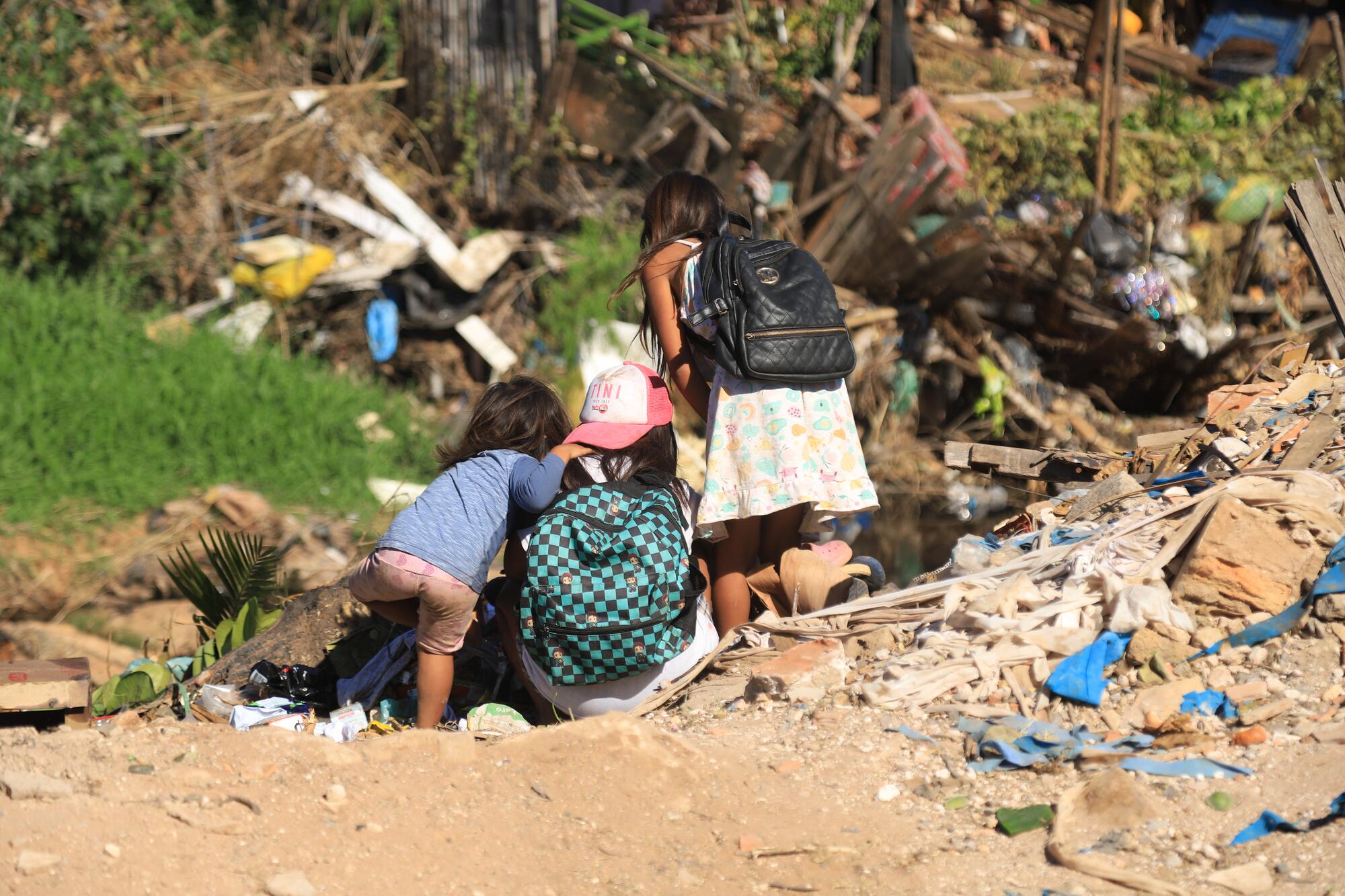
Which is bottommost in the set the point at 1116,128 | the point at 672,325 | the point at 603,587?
the point at 603,587

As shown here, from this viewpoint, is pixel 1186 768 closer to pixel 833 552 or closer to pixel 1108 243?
pixel 833 552

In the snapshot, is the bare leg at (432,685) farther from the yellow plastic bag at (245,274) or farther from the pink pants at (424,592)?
the yellow plastic bag at (245,274)

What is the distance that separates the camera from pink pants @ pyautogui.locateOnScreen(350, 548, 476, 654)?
3.22 m

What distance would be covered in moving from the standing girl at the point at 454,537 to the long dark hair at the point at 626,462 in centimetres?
8

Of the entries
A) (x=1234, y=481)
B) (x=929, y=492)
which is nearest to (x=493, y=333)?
(x=929, y=492)

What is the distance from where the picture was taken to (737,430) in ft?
11.1

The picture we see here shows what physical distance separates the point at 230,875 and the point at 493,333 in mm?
6342

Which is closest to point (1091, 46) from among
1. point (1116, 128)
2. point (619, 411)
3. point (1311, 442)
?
point (1116, 128)

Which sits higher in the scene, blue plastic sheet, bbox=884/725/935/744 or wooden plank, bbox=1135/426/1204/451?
wooden plank, bbox=1135/426/1204/451

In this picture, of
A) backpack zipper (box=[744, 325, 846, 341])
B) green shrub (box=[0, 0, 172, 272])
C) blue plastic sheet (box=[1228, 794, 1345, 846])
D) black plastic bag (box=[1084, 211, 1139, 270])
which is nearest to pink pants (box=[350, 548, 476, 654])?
backpack zipper (box=[744, 325, 846, 341])

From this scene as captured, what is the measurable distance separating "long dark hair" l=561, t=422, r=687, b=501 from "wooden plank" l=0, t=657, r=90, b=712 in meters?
1.51

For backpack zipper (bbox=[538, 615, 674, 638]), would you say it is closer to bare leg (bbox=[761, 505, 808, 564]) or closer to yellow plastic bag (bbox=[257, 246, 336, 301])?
bare leg (bbox=[761, 505, 808, 564])

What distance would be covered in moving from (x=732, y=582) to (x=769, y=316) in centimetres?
81

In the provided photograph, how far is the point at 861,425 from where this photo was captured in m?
8.50
